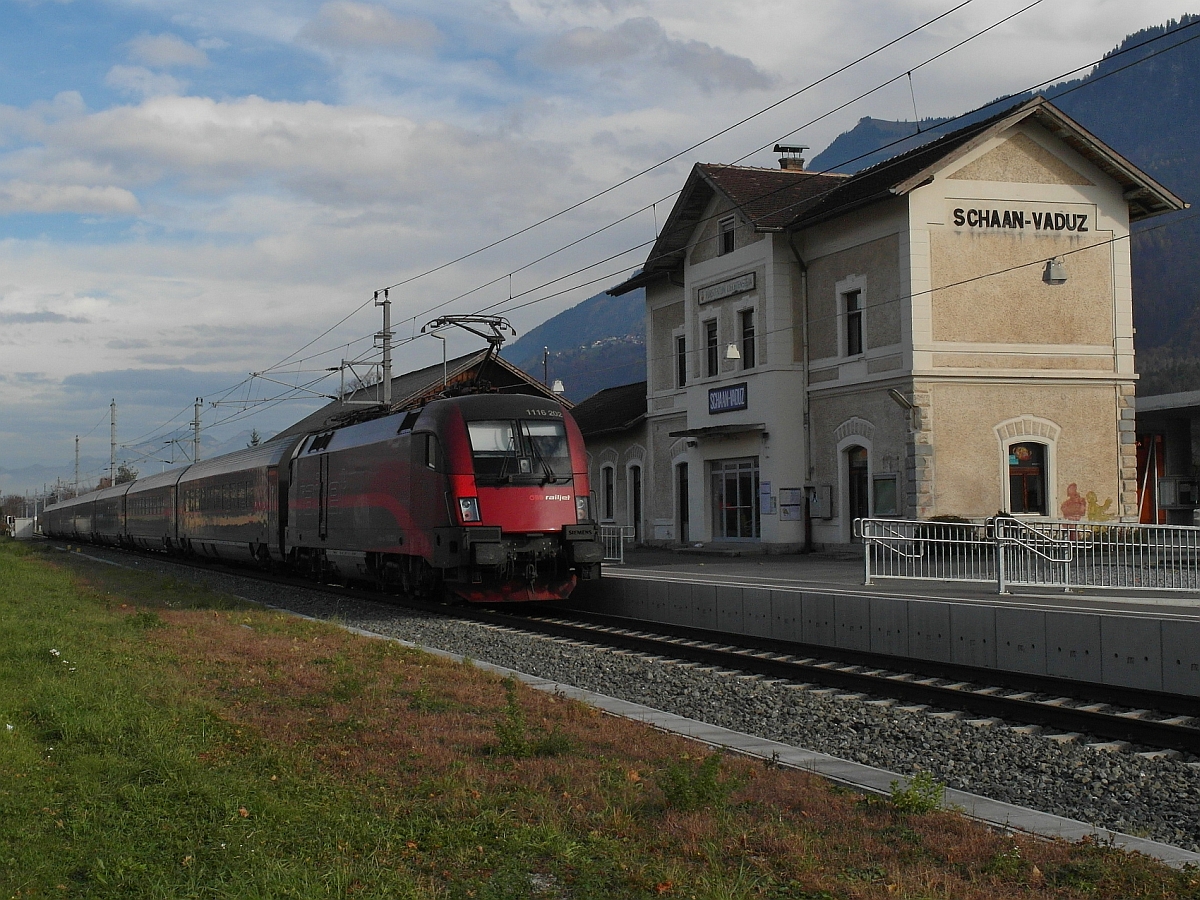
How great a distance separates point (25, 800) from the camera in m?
6.22

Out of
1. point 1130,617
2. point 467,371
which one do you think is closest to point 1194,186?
point 467,371

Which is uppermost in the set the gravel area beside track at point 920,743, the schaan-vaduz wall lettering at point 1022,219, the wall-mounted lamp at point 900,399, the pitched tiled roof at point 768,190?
the pitched tiled roof at point 768,190

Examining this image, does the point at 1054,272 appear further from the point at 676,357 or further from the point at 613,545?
the point at 613,545

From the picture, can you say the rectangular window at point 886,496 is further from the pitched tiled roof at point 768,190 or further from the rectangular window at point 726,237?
the rectangular window at point 726,237

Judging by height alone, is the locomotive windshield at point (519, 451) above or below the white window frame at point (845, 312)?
below

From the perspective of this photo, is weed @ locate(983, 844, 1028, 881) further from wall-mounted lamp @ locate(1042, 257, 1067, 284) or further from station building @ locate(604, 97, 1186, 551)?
wall-mounted lamp @ locate(1042, 257, 1067, 284)

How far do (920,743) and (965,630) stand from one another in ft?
14.8

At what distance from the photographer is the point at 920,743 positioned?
895 cm

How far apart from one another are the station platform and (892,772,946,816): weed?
18.2 feet

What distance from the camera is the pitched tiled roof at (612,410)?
3906cm

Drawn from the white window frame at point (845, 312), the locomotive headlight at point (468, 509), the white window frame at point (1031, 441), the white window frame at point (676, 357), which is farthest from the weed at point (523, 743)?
the white window frame at point (676, 357)

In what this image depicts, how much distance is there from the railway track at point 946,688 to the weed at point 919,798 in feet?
9.63

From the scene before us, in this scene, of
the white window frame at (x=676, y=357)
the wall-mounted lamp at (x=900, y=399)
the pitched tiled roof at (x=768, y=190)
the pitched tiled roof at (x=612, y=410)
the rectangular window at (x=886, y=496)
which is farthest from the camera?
the pitched tiled roof at (x=612, y=410)

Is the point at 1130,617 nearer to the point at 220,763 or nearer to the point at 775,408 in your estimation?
the point at 220,763
